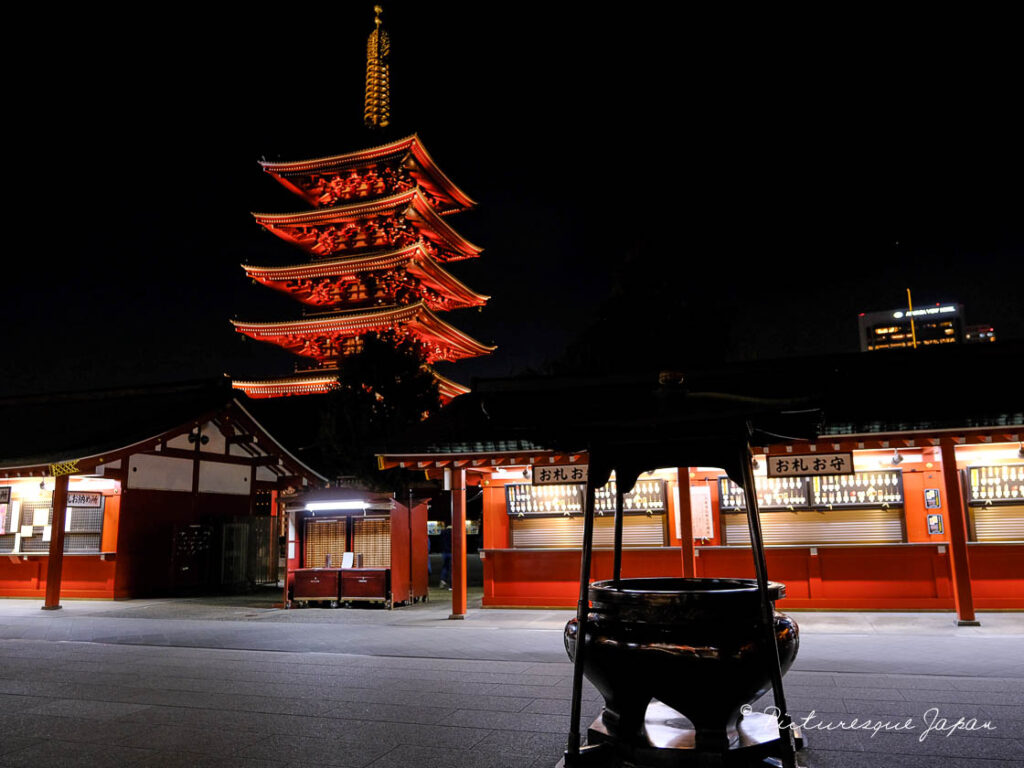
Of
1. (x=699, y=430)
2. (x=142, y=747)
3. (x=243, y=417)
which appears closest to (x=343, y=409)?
(x=243, y=417)

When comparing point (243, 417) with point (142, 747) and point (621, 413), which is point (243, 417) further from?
point (621, 413)

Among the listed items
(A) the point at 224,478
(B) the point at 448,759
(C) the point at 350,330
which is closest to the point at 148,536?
(A) the point at 224,478

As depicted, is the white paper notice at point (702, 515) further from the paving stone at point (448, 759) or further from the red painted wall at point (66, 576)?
the red painted wall at point (66, 576)

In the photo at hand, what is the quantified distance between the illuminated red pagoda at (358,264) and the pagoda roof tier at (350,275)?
0.14 feet

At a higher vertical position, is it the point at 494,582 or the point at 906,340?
the point at 906,340

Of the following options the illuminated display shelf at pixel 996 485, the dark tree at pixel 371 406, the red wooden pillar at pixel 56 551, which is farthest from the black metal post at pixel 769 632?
the red wooden pillar at pixel 56 551

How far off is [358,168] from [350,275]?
4.87 m

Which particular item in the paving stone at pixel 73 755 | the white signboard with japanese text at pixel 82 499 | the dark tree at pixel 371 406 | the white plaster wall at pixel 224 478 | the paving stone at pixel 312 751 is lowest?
the paving stone at pixel 312 751

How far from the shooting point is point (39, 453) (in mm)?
17312

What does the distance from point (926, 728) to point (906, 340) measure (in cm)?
13434

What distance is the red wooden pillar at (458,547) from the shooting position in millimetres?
12969

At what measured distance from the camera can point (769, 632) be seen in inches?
176

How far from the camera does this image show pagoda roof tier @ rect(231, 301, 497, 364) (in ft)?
97.1

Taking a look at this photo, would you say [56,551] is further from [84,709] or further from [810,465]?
[810,465]
